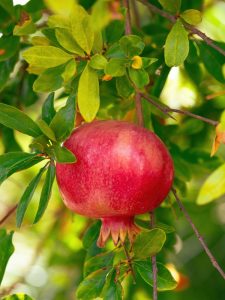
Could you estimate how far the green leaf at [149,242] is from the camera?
122 cm

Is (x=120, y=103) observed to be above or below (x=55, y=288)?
above

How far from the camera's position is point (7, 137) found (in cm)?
185

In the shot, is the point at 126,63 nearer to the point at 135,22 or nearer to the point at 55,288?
the point at 135,22

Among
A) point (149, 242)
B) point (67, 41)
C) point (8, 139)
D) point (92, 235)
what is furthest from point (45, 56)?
point (8, 139)

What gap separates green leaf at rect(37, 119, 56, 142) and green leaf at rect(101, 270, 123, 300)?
0.28 metres

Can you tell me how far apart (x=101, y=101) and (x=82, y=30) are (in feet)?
1.13

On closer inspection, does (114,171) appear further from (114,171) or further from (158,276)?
(158,276)

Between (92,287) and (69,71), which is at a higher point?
(69,71)

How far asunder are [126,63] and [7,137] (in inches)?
27.7

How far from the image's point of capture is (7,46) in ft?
5.05

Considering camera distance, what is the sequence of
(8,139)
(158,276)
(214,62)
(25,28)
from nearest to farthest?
1. (158,276)
2. (25,28)
3. (214,62)
4. (8,139)

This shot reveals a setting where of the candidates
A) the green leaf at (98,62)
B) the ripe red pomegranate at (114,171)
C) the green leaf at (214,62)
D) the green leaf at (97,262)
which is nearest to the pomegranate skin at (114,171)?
the ripe red pomegranate at (114,171)

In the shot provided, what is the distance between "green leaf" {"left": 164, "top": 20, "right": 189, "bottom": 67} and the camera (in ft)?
4.10

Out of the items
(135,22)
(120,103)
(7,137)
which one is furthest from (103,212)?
(135,22)
